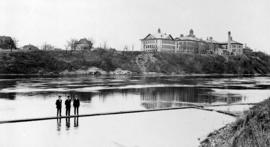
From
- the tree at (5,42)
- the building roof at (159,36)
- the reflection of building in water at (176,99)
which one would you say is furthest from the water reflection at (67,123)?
the building roof at (159,36)

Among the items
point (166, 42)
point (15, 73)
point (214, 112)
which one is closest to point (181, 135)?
point (214, 112)

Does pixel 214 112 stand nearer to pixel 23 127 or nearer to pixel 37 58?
pixel 23 127

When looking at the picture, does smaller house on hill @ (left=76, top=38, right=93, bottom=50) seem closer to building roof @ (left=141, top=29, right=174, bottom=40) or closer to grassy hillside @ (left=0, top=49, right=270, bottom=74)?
building roof @ (left=141, top=29, right=174, bottom=40)

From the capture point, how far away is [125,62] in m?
149

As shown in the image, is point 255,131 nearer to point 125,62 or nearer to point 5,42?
point 125,62

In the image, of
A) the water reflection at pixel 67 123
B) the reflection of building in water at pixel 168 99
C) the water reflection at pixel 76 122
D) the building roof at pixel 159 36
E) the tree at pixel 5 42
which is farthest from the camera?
the building roof at pixel 159 36

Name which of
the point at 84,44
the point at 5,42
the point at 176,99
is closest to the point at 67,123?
the point at 176,99

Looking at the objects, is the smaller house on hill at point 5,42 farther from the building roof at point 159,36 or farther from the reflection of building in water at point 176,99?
the reflection of building in water at point 176,99

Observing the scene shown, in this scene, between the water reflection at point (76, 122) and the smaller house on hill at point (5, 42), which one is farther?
the smaller house on hill at point (5, 42)

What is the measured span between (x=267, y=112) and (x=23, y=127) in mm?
15874

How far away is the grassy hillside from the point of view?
123 meters

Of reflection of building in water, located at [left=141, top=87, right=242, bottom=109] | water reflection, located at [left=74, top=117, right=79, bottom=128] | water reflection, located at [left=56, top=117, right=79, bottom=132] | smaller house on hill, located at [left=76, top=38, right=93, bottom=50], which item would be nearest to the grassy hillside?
smaller house on hill, located at [left=76, top=38, right=93, bottom=50]

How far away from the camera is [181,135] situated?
19.9m

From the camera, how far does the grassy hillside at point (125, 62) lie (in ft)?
402
